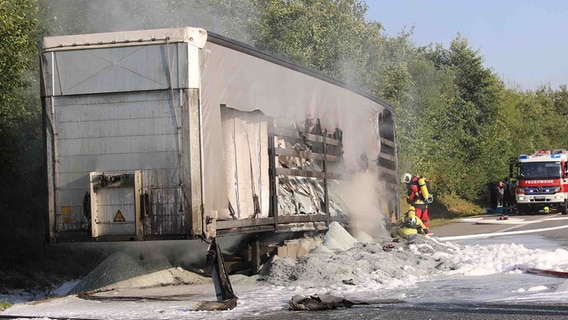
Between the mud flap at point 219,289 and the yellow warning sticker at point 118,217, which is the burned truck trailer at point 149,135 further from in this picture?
the mud flap at point 219,289

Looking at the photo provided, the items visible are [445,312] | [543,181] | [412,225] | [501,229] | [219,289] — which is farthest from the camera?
[543,181]

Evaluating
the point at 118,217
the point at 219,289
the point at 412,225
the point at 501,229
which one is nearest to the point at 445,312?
the point at 219,289

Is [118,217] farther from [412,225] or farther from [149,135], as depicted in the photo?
[412,225]

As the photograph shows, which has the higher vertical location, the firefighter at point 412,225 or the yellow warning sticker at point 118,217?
the yellow warning sticker at point 118,217

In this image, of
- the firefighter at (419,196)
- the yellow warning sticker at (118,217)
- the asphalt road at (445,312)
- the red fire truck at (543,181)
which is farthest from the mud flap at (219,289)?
the red fire truck at (543,181)

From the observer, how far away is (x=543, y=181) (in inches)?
1388

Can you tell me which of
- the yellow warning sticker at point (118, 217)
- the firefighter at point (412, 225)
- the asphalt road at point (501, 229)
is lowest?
the asphalt road at point (501, 229)

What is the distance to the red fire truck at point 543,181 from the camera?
114 feet

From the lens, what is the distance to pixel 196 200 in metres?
9.41

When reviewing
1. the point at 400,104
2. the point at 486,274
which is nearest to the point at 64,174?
the point at 486,274

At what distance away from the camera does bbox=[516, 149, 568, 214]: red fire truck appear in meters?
34.8

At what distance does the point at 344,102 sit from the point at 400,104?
1794cm

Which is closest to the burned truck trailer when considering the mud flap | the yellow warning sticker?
the yellow warning sticker

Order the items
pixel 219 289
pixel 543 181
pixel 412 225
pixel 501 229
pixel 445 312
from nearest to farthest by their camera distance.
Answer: pixel 445 312 < pixel 219 289 < pixel 412 225 < pixel 501 229 < pixel 543 181
